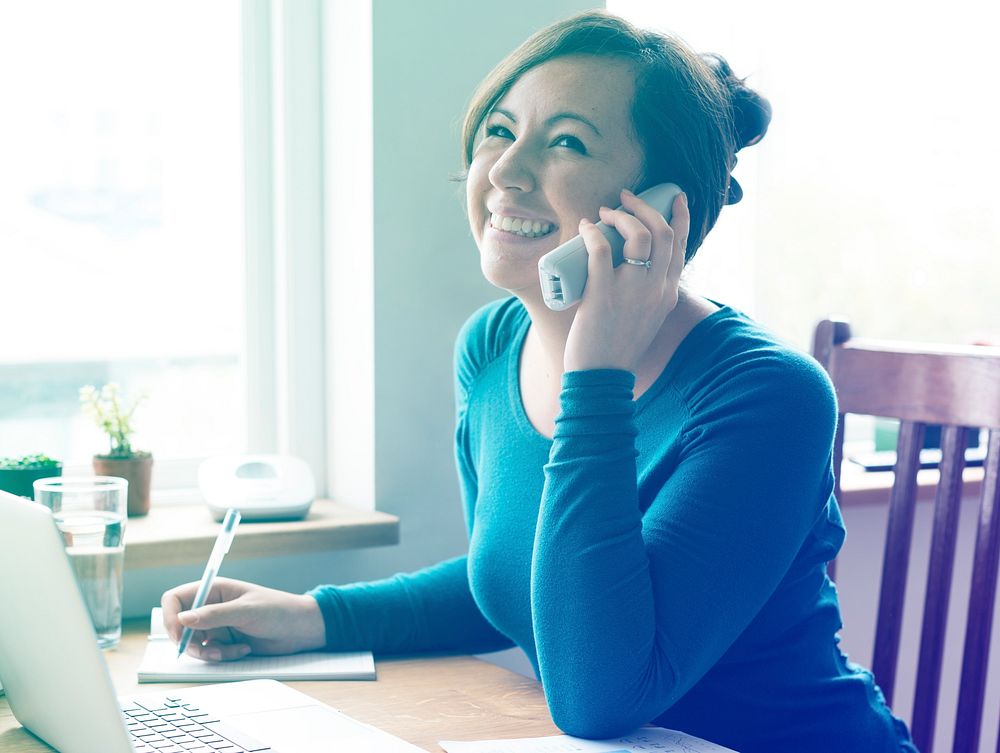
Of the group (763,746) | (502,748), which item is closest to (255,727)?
(502,748)

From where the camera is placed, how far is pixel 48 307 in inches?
64.1

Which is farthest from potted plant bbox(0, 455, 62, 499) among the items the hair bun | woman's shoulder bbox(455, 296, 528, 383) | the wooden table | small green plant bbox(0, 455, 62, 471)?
the hair bun

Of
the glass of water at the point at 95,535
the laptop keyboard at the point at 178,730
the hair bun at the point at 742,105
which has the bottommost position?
the laptop keyboard at the point at 178,730

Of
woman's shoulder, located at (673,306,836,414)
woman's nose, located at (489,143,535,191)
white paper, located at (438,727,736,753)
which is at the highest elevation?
woman's nose, located at (489,143,535,191)

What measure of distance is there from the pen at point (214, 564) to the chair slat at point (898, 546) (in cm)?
76

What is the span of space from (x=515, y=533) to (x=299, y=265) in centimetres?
65

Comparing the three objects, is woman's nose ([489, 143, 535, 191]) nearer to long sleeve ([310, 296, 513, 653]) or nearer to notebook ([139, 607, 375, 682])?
long sleeve ([310, 296, 513, 653])

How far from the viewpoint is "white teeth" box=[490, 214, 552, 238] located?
3.89 ft

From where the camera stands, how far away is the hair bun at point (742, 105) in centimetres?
125

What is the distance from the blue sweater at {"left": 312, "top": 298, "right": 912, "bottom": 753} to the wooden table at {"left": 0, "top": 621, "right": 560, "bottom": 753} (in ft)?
0.17

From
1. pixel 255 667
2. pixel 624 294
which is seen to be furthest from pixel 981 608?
pixel 255 667

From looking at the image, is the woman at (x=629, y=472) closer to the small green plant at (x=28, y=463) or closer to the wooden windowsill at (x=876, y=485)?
the small green plant at (x=28, y=463)

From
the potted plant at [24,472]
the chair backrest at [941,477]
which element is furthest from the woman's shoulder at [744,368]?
the potted plant at [24,472]

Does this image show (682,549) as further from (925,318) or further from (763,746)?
(925,318)
